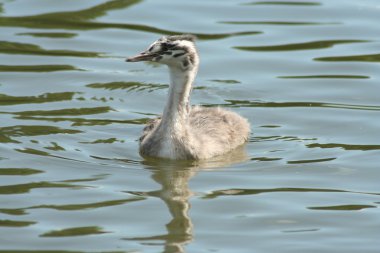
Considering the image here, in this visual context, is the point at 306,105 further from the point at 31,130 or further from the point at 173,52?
the point at 31,130

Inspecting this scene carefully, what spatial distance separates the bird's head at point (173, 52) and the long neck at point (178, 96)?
90mm

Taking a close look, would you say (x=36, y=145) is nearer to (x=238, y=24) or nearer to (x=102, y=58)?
(x=102, y=58)

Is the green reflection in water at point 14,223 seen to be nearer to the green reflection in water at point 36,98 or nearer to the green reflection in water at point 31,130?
the green reflection in water at point 31,130

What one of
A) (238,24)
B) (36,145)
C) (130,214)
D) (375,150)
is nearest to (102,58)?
(238,24)

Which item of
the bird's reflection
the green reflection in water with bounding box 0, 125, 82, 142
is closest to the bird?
the bird's reflection

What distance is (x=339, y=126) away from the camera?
1487cm

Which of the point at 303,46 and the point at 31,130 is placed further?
the point at 303,46

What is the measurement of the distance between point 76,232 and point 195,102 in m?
5.54

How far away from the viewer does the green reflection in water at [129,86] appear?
1636 centimetres

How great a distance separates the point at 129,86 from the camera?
1650 cm

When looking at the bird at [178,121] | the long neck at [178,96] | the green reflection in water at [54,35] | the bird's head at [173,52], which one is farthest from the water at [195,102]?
the bird's head at [173,52]

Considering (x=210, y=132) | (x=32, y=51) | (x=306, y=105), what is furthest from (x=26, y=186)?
(x=32, y=51)

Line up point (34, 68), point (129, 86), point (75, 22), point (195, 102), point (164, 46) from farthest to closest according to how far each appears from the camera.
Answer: point (75, 22) < point (34, 68) < point (129, 86) < point (195, 102) < point (164, 46)

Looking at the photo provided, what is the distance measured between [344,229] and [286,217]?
0.58 metres
